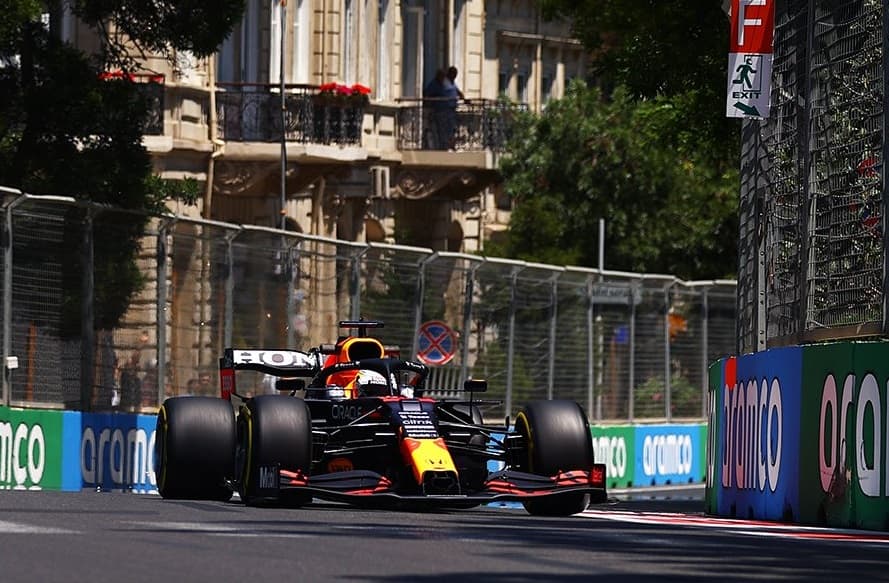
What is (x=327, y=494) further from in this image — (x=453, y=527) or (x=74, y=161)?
(x=74, y=161)

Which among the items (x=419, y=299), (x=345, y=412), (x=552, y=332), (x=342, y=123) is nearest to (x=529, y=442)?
(x=345, y=412)

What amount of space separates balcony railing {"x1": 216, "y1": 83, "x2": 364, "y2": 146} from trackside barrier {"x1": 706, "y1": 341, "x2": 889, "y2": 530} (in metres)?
22.4

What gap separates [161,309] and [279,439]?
31.3 feet

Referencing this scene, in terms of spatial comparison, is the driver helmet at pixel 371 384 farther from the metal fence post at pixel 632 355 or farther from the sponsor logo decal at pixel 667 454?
the sponsor logo decal at pixel 667 454

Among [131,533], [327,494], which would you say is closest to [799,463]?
[327,494]

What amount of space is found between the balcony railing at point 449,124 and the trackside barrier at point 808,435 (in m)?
26.8

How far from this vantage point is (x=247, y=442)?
17.5 m

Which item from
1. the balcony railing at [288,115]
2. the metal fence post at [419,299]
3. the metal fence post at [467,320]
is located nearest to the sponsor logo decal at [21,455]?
the metal fence post at [419,299]

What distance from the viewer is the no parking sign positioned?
31344 mm

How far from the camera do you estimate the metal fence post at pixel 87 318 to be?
24.6m

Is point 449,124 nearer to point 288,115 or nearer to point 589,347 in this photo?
point 288,115

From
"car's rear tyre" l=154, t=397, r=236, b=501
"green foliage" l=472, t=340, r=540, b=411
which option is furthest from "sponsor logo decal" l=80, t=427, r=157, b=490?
"green foliage" l=472, t=340, r=540, b=411

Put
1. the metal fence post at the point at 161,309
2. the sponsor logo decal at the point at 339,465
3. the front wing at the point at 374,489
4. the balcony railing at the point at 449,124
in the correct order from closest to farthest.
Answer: the front wing at the point at 374,489, the sponsor logo decal at the point at 339,465, the metal fence post at the point at 161,309, the balcony railing at the point at 449,124

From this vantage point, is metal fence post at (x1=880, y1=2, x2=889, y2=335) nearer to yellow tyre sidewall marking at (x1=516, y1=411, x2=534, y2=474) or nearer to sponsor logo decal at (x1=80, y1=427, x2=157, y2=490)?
yellow tyre sidewall marking at (x1=516, y1=411, x2=534, y2=474)
